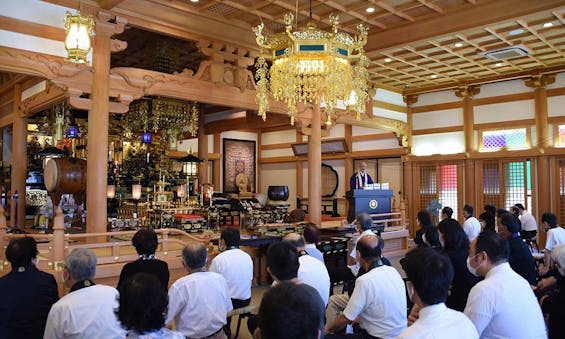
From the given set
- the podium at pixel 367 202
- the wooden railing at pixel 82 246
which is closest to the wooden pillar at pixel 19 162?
the wooden railing at pixel 82 246

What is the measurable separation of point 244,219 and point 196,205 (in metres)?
1.38

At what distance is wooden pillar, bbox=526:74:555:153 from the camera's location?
32.5ft

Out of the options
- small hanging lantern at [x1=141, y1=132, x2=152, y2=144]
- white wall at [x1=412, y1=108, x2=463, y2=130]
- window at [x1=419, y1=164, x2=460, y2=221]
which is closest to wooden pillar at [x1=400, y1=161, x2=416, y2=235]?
window at [x1=419, y1=164, x2=460, y2=221]

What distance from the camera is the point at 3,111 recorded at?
31.1 feet

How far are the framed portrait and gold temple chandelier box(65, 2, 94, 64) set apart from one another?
9.15 metres

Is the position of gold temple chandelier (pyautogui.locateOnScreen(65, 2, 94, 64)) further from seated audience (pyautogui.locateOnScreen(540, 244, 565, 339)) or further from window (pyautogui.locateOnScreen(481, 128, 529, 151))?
window (pyautogui.locateOnScreen(481, 128, 529, 151))

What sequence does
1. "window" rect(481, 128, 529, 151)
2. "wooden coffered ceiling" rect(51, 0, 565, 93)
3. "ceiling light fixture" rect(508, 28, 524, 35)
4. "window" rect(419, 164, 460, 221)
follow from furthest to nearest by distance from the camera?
"window" rect(419, 164, 460, 221), "window" rect(481, 128, 529, 151), "ceiling light fixture" rect(508, 28, 524, 35), "wooden coffered ceiling" rect(51, 0, 565, 93)

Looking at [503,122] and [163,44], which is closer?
[163,44]

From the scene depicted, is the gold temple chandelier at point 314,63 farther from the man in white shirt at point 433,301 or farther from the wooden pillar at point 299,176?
the wooden pillar at point 299,176

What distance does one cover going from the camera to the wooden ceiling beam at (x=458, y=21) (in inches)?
237

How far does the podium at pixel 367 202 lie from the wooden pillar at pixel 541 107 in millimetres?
3814

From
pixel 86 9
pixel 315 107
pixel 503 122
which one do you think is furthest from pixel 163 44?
pixel 503 122

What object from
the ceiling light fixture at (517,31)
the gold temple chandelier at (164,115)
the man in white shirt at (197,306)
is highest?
the ceiling light fixture at (517,31)

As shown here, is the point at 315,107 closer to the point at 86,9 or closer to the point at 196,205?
the point at 196,205
